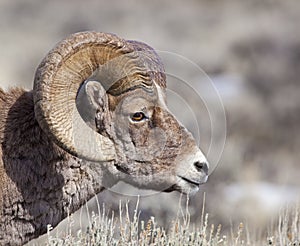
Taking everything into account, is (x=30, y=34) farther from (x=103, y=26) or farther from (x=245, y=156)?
(x=245, y=156)

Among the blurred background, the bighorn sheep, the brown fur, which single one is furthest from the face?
the blurred background

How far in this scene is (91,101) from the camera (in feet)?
22.4

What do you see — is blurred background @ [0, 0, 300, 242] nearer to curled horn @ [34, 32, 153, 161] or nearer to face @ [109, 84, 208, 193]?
face @ [109, 84, 208, 193]

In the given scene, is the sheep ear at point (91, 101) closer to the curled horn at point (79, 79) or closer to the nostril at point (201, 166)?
the curled horn at point (79, 79)

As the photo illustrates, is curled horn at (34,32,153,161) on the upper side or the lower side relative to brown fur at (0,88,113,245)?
upper

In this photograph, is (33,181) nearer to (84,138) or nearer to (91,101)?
(84,138)

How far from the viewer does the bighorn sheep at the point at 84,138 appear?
662 centimetres

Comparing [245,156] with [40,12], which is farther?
[40,12]

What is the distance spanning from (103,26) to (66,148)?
2560 centimetres

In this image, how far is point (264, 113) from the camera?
71.1 feet

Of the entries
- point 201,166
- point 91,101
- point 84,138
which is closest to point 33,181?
point 84,138

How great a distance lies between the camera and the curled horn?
21.4 feet

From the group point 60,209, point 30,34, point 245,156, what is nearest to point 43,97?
point 60,209

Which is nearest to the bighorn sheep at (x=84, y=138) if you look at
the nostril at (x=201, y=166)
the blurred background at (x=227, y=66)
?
the nostril at (x=201, y=166)
